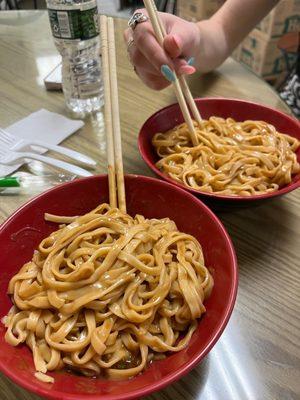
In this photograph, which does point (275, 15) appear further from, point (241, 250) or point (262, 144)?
point (241, 250)

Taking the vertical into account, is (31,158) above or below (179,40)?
below

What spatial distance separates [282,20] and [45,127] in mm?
1979

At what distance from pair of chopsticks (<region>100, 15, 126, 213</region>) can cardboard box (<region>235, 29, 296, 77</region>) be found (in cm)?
186

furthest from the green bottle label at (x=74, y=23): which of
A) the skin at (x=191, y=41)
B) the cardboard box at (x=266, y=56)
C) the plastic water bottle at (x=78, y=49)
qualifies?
the cardboard box at (x=266, y=56)

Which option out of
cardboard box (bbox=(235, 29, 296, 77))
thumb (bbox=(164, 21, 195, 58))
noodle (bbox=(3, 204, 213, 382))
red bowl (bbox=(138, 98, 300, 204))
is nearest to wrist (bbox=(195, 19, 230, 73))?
thumb (bbox=(164, 21, 195, 58))

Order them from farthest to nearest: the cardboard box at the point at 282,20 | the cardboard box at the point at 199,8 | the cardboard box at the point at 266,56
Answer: the cardboard box at the point at 199,8 < the cardboard box at the point at 266,56 < the cardboard box at the point at 282,20

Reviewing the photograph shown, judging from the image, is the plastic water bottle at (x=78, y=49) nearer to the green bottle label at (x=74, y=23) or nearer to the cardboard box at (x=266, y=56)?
the green bottle label at (x=74, y=23)

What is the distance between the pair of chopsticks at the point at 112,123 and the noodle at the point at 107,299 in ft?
0.31

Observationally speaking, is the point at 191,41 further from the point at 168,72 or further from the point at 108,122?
the point at 108,122

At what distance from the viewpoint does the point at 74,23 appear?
1.09 metres

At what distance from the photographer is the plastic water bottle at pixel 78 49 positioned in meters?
1.08

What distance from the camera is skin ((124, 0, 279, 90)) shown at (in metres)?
0.93

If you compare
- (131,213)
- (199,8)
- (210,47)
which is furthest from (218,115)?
(199,8)

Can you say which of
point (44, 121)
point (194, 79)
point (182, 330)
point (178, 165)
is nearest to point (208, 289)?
point (182, 330)
